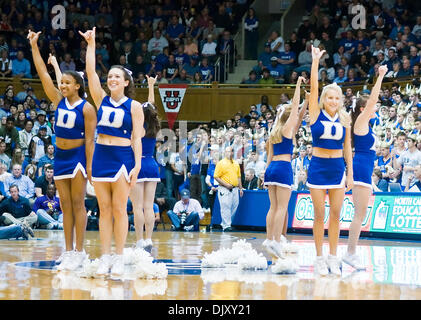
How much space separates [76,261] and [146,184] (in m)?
2.16

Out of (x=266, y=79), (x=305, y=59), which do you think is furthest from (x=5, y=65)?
(x=305, y=59)

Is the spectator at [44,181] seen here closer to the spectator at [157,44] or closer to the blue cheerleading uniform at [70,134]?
the blue cheerleading uniform at [70,134]

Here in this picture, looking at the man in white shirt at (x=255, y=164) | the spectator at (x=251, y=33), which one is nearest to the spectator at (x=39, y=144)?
the man in white shirt at (x=255, y=164)

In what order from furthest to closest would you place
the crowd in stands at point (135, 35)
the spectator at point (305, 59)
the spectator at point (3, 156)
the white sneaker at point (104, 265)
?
the crowd in stands at point (135, 35) < the spectator at point (305, 59) < the spectator at point (3, 156) < the white sneaker at point (104, 265)

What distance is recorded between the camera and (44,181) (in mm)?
16594

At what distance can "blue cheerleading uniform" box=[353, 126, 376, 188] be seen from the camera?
30.1ft

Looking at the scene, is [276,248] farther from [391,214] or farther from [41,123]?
[41,123]

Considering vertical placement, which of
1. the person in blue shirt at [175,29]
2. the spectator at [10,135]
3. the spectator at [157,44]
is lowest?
the spectator at [10,135]

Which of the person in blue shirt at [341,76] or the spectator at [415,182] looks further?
the person in blue shirt at [341,76]

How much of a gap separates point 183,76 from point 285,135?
575 inches

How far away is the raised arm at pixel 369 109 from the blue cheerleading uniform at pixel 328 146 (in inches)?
24.5

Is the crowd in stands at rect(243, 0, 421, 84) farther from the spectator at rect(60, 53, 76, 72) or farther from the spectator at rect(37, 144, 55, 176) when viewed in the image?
the spectator at rect(37, 144, 55, 176)

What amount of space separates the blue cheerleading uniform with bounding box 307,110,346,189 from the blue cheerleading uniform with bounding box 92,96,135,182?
2.12 m

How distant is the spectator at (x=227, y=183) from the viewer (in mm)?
17234
